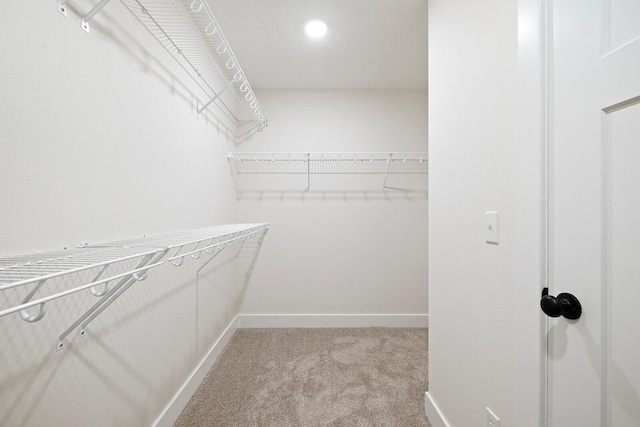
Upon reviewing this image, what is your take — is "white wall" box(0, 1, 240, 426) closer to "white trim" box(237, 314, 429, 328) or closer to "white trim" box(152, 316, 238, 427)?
"white trim" box(152, 316, 238, 427)

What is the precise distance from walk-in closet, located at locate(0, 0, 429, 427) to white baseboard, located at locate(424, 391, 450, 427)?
0.19m

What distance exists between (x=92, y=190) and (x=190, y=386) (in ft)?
4.22

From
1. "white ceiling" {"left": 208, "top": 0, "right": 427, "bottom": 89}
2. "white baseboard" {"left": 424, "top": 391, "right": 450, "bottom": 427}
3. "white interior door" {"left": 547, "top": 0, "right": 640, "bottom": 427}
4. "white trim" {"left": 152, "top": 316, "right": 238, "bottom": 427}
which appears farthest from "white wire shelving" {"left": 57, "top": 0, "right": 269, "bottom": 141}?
"white baseboard" {"left": 424, "top": 391, "right": 450, "bottom": 427}

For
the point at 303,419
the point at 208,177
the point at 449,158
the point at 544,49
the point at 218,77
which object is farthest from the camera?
the point at 218,77

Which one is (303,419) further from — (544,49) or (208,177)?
(544,49)

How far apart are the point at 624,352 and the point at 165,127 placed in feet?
5.95

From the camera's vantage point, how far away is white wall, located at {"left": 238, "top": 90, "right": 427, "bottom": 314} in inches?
96.9

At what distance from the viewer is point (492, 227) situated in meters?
0.89

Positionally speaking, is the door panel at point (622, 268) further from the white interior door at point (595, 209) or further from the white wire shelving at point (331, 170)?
the white wire shelving at point (331, 170)

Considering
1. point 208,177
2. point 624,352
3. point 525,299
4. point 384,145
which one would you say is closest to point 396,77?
point 384,145

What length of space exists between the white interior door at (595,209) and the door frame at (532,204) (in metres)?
0.02

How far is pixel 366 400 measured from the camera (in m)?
1.48

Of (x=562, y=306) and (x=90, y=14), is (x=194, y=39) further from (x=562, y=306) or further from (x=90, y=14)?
(x=562, y=306)

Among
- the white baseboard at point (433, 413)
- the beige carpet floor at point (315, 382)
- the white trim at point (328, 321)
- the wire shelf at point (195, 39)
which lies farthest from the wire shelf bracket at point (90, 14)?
the white trim at point (328, 321)
